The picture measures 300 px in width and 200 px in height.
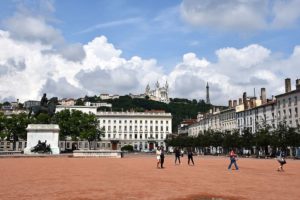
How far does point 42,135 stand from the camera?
56.6m

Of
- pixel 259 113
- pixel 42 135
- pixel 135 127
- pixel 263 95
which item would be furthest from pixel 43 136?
pixel 135 127

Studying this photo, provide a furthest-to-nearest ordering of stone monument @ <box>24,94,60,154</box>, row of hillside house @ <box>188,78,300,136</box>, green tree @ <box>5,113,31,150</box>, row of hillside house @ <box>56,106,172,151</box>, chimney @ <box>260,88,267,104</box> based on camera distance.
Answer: row of hillside house @ <box>56,106,172,151</box> < chimney @ <box>260,88,267,104</box> < green tree @ <box>5,113,31,150</box> < row of hillside house @ <box>188,78,300,136</box> < stone monument @ <box>24,94,60,154</box>

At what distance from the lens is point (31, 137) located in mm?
56406

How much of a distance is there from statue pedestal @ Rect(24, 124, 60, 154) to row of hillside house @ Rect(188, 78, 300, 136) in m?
52.1

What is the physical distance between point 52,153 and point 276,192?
45023mm

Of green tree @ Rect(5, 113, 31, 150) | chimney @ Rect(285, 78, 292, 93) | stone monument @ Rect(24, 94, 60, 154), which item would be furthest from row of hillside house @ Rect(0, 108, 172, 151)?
stone monument @ Rect(24, 94, 60, 154)

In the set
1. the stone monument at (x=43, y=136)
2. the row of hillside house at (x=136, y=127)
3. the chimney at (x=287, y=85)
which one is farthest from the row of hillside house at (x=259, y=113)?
the stone monument at (x=43, y=136)

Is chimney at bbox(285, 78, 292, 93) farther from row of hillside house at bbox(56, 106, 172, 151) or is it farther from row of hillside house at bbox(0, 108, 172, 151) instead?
row of hillside house at bbox(56, 106, 172, 151)

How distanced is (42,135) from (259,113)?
230 feet

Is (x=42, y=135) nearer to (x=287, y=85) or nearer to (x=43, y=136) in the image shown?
(x=43, y=136)

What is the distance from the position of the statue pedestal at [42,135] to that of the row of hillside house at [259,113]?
52.1 meters

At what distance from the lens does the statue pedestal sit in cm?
5644

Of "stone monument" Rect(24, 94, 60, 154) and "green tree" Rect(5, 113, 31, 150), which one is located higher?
"green tree" Rect(5, 113, 31, 150)

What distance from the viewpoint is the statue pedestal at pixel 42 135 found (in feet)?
185
